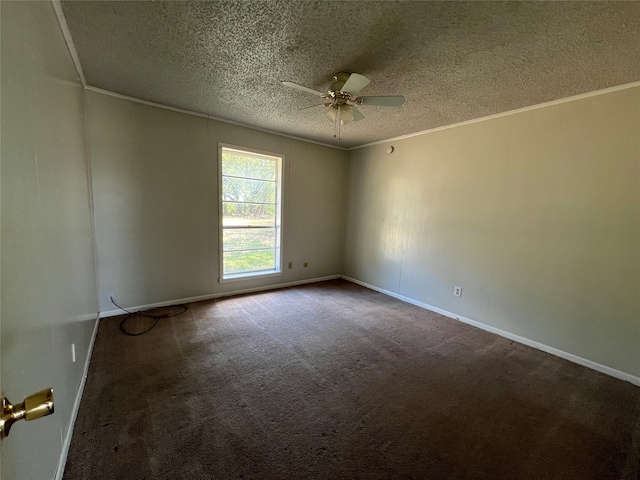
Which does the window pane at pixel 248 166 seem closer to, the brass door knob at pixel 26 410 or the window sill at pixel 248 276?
the window sill at pixel 248 276

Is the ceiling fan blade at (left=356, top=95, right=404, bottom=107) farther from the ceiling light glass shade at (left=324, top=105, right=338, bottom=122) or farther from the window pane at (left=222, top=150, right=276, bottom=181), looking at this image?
the window pane at (left=222, top=150, right=276, bottom=181)

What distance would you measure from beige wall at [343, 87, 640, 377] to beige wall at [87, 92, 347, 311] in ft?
7.69

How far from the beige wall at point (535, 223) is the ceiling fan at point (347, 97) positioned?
169 cm

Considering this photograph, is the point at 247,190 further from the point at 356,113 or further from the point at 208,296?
the point at 356,113

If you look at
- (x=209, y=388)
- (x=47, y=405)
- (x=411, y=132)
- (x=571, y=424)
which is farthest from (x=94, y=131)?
(x=571, y=424)

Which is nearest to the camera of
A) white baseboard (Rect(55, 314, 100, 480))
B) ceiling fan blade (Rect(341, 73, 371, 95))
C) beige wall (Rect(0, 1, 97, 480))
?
beige wall (Rect(0, 1, 97, 480))

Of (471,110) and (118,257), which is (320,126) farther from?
(118,257)

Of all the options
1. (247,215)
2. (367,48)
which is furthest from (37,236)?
(247,215)

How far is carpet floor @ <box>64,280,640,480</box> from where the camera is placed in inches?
59.2

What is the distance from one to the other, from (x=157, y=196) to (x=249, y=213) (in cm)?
126

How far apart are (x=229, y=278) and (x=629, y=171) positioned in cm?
453

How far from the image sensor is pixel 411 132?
3934 mm

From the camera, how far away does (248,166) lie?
4109mm

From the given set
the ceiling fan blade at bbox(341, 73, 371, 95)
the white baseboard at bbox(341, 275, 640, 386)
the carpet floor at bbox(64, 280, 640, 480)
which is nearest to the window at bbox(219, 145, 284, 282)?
the carpet floor at bbox(64, 280, 640, 480)
